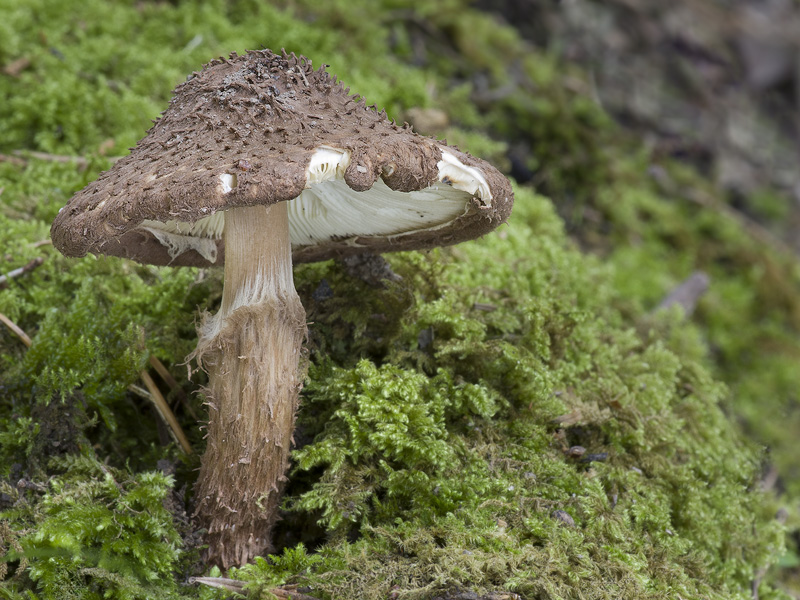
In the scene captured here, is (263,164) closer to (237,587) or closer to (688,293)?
(237,587)

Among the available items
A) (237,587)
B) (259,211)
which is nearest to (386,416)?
(237,587)

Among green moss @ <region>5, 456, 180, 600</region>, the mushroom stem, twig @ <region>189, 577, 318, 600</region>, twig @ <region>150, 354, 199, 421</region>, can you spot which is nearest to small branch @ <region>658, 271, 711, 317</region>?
the mushroom stem

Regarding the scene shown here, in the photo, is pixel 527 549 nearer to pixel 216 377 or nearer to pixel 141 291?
pixel 216 377

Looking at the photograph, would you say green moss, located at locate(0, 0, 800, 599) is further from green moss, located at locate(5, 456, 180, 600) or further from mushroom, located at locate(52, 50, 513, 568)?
mushroom, located at locate(52, 50, 513, 568)

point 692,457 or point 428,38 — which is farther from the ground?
point 428,38

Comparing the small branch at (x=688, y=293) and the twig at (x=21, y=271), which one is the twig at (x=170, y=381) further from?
the small branch at (x=688, y=293)

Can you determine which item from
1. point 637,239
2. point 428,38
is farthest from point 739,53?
point 428,38
